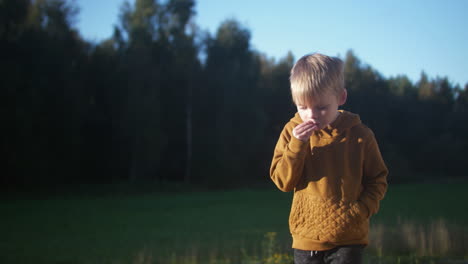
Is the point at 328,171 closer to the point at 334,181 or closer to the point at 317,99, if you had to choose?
the point at 334,181

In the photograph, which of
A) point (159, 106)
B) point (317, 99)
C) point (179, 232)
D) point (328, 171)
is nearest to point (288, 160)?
point (328, 171)

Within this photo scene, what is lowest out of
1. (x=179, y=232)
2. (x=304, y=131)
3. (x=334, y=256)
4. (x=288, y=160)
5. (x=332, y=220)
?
(x=179, y=232)

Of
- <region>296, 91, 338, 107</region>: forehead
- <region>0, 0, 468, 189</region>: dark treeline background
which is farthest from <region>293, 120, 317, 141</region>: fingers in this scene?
<region>0, 0, 468, 189</region>: dark treeline background

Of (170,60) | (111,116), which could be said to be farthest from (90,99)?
(170,60)

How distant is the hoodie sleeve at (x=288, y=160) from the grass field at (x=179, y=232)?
2.62m

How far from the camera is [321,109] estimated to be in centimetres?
220

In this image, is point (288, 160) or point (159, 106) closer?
point (288, 160)

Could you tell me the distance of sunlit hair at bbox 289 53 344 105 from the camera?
83.9 inches

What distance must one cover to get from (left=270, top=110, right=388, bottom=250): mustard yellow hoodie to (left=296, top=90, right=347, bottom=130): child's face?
13 centimetres

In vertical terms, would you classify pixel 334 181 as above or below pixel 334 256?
above

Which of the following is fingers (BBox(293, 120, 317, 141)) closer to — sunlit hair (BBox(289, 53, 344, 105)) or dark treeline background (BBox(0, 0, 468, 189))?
sunlit hair (BBox(289, 53, 344, 105))

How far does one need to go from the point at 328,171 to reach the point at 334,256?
0.48m

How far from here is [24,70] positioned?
23734mm

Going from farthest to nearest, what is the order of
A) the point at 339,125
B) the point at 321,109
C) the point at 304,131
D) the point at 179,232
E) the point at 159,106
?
the point at 159,106, the point at 179,232, the point at 339,125, the point at 321,109, the point at 304,131
